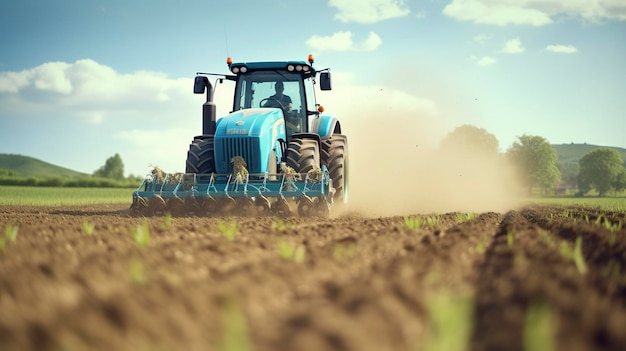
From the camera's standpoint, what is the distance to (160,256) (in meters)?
4.06

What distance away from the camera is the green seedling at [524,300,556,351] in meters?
2.27

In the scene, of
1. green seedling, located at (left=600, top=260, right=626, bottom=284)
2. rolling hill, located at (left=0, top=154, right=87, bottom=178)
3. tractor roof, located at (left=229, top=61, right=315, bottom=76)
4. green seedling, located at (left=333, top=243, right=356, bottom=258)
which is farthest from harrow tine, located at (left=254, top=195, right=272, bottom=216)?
rolling hill, located at (left=0, top=154, right=87, bottom=178)

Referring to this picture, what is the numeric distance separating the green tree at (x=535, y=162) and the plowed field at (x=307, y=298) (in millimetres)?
63773

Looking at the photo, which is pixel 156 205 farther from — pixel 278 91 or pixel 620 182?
pixel 620 182

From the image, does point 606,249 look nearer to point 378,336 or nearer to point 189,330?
point 378,336

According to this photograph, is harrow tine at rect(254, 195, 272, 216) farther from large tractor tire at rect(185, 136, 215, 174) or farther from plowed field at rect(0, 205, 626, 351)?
plowed field at rect(0, 205, 626, 351)

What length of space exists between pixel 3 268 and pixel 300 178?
7.37 m

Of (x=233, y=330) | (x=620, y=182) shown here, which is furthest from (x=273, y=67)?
(x=620, y=182)

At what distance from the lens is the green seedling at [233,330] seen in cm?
215

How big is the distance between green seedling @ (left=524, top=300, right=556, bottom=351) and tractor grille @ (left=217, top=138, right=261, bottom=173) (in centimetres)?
829

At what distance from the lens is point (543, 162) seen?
65875 mm

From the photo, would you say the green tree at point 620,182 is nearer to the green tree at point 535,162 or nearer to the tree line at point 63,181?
the green tree at point 535,162

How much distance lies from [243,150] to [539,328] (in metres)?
8.91

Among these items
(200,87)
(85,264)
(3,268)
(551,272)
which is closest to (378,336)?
(551,272)
